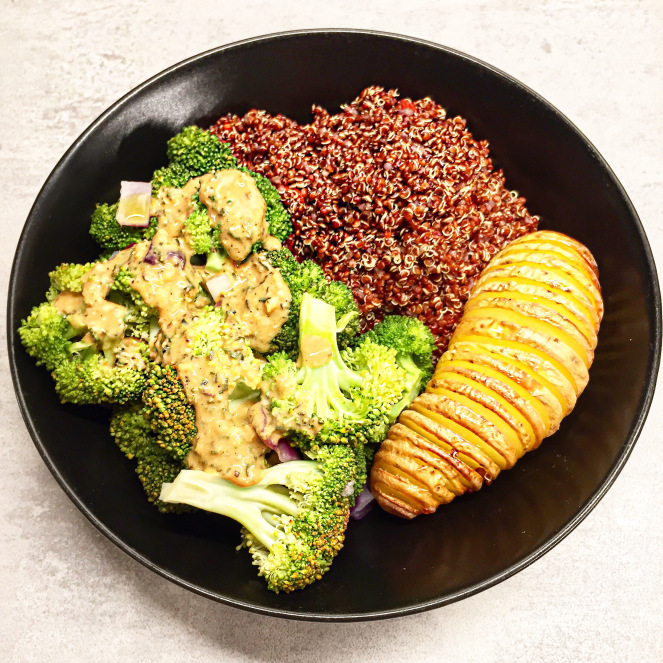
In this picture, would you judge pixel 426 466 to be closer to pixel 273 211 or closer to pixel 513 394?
pixel 513 394

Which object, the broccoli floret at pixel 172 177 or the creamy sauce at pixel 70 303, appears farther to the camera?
the broccoli floret at pixel 172 177

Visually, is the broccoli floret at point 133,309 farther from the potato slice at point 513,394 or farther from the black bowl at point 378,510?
the potato slice at point 513,394

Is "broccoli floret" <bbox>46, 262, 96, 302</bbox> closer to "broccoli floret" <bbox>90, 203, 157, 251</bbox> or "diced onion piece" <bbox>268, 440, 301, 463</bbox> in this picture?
"broccoli floret" <bbox>90, 203, 157, 251</bbox>

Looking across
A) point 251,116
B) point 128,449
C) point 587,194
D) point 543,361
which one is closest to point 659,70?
point 587,194

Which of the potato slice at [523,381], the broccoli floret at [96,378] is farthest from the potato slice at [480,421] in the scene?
the broccoli floret at [96,378]

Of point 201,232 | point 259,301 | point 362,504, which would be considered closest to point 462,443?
point 362,504

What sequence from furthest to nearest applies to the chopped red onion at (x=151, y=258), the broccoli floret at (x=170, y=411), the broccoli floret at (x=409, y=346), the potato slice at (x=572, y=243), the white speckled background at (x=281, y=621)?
the white speckled background at (x=281, y=621), the potato slice at (x=572, y=243), the broccoli floret at (x=409, y=346), the chopped red onion at (x=151, y=258), the broccoli floret at (x=170, y=411)

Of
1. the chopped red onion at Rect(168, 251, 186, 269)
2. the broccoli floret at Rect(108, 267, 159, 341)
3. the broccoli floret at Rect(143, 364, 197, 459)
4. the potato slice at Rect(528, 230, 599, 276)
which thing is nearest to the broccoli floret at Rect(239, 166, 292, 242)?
the chopped red onion at Rect(168, 251, 186, 269)
